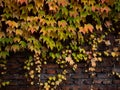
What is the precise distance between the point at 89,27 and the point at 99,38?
387 millimetres

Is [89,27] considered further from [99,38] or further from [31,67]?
[31,67]

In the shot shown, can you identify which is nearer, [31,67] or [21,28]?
[21,28]

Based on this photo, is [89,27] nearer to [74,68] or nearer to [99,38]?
[99,38]

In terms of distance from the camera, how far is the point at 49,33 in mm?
5043

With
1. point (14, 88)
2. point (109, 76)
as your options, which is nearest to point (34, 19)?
point (14, 88)

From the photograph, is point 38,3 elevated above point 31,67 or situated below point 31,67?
above

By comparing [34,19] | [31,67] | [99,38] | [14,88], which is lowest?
[14,88]

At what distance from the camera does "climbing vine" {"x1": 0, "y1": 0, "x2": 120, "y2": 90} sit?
4969mm

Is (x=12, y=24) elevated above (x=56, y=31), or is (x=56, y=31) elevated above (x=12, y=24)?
(x=12, y=24)

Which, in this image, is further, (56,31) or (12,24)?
(56,31)

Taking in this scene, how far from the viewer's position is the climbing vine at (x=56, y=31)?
497 centimetres

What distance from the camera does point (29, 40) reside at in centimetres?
505

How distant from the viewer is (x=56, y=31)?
16.7 ft

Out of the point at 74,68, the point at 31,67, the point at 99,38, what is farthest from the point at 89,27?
the point at 31,67
